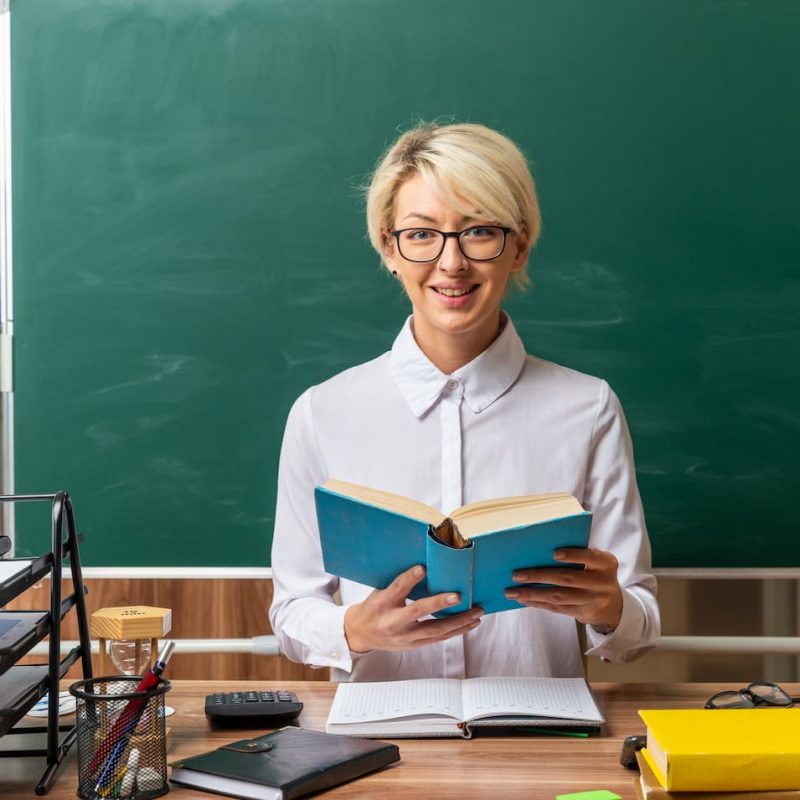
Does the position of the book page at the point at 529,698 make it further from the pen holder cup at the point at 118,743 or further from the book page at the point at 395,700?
the pen holder cup at the point at 118,743

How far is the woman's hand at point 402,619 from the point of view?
52.4 inches

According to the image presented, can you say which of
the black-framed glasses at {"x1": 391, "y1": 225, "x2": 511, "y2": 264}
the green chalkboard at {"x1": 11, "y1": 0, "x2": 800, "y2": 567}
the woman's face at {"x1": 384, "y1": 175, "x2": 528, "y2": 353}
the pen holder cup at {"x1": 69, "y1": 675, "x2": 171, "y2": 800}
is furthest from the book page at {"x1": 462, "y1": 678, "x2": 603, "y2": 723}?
the green chalkboard at {"x1": 11, "y1": 0, "x2": 800, "y2": 567}

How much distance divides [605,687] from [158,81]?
1622mm

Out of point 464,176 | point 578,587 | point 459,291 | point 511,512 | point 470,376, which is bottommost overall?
point 578,587

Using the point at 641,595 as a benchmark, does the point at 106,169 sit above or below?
above

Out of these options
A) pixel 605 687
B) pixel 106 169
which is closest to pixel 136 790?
pixel 605 687

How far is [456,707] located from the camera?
4.62 feet

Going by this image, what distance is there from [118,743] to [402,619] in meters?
0.44

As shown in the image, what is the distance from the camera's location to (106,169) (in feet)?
7.55

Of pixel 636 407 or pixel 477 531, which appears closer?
pixel 477 531

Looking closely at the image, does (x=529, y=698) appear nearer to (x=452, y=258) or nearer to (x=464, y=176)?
(x=452, y=258)

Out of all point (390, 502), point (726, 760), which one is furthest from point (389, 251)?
point (726, 760)

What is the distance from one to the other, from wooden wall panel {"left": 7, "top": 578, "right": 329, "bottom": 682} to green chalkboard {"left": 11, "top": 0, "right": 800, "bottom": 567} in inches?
5.4

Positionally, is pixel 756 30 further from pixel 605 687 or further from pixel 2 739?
pixel 2 739
